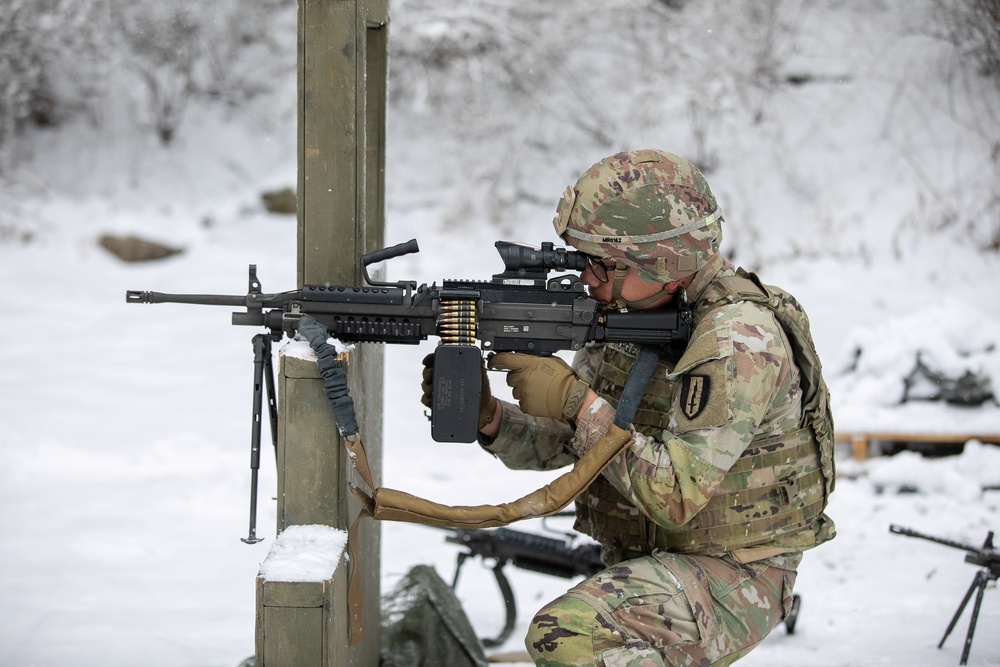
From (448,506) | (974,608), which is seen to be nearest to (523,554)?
(448,506)

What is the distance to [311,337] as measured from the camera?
2518mm

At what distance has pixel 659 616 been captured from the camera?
2553mm

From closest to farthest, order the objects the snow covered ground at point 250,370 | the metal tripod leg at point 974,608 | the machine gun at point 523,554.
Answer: the metal tripod leg at point 974,608
the machine gun at point 523,554
the snow covered ground at point 250,370

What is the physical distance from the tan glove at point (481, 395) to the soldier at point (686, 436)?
3cm

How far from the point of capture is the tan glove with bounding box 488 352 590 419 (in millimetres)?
2686

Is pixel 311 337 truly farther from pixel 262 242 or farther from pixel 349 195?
pixel 262 242

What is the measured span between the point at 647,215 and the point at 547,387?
1.82 feet

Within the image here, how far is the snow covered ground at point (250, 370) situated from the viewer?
13.7ft

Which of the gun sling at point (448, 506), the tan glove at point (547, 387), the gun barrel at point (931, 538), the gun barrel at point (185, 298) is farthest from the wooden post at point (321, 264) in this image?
the gun barrel at point (931, 538)

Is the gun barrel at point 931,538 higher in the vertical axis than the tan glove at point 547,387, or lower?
lower

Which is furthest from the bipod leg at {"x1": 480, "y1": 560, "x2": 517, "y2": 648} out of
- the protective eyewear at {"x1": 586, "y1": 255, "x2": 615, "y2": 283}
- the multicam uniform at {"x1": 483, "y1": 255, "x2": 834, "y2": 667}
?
the protective eyewear at {"x1": 586, "y1": 255, "x2": 615, "y2": 283}

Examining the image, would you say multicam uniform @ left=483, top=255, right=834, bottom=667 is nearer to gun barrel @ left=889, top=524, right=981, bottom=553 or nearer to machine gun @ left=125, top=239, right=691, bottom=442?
machine gun @ left=125, top=239, right=691, bottom=442

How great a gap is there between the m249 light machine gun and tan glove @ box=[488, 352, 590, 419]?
A: 6 centimetres

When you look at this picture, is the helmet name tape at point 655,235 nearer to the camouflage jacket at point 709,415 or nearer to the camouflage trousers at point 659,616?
the camouflage jacket at point 709,415
